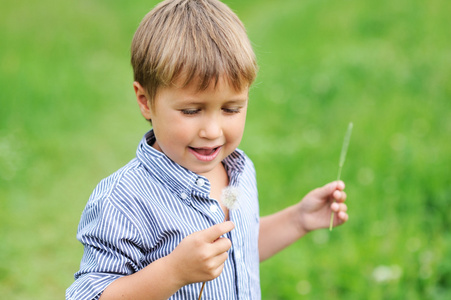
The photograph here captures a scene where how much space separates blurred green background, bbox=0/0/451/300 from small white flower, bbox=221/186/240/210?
0.51 metres

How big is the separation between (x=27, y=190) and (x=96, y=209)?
2632 mm

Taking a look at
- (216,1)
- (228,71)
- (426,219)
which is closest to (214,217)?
(228,71)

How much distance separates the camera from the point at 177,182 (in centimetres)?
138

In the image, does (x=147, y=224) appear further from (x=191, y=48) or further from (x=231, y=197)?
(x=191, y=48)

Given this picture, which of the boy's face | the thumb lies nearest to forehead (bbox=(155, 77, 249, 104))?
the boy's face

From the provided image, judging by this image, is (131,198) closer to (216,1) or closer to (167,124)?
(167,124)

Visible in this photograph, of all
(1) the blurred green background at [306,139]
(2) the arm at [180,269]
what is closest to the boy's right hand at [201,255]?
(2) the arm at [180,269]

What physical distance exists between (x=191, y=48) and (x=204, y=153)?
27 cm

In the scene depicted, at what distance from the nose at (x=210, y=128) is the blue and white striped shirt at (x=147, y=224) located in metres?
0.14

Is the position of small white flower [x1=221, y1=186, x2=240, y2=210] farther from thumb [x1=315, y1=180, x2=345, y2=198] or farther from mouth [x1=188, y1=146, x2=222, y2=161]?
thumb [x1=315, y1=180, x2=345, y2=198]

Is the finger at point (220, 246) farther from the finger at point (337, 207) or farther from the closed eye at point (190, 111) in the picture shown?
the finger at point (337, 207)

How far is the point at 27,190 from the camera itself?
3.71m

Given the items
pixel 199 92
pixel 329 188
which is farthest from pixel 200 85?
pixel 329 188

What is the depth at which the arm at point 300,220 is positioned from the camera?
171cm
